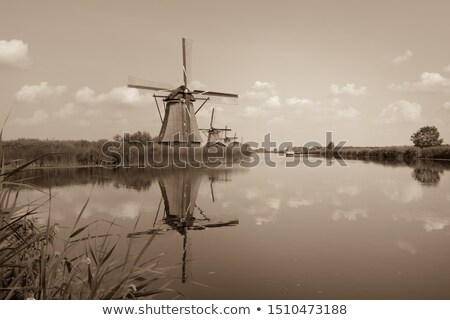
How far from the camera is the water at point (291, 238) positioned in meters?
3.83

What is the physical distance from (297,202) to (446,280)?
580cm

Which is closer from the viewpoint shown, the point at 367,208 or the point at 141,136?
the point at 367,208

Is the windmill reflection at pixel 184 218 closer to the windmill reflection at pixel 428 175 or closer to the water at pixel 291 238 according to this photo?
the water at pixel 291 238

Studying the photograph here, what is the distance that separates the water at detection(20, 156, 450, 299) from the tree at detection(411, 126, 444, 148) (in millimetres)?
45977

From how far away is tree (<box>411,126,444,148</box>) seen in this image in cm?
5056

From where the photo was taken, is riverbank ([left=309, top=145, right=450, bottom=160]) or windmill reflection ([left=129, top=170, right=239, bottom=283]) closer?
windmill reflection ([left=129, top=170, right=239, bottom=283])

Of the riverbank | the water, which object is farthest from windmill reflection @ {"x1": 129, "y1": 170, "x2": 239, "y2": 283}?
the riverbank

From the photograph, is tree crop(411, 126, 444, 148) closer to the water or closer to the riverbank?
the riverbank

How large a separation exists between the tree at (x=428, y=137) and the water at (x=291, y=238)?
151ft

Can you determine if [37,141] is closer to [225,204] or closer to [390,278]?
[225,204]

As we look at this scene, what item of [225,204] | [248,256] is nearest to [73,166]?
[225,204]

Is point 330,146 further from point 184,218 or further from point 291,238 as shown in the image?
point 291,238

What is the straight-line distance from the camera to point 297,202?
32.0ft

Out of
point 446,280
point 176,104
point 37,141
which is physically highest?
point 176,104
